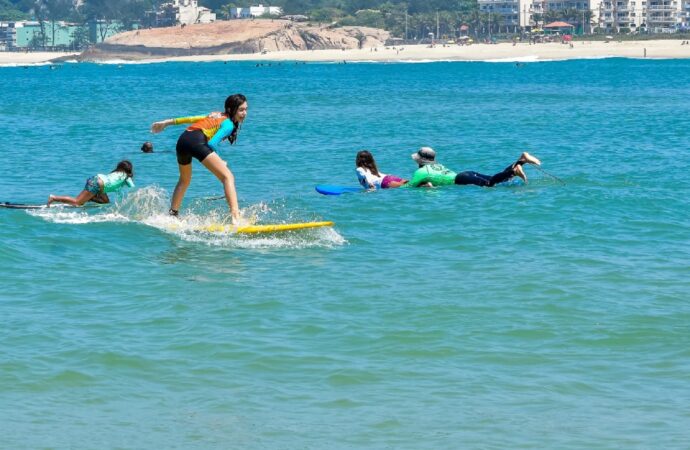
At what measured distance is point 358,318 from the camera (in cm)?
1127

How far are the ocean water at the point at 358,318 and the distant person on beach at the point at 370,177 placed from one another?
61 cm

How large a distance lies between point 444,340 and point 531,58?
481 ft

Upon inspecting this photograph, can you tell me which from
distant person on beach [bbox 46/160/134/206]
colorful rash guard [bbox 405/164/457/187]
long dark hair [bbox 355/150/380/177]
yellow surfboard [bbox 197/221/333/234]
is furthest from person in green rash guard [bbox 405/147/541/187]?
yellow surfboard [bbox 197/221/333/234]

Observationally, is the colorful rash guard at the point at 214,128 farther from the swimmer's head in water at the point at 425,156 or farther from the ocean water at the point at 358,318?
the swimmer's head in water at the point at 425,156

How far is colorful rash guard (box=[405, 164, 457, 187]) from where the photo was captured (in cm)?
2034

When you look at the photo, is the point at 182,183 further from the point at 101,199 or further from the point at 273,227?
the point at 101,199

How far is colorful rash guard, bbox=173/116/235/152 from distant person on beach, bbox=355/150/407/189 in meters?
5.59

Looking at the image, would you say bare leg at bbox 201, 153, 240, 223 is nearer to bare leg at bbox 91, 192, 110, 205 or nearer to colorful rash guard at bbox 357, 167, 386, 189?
bare leg at bbox 91, 192, 110, 205

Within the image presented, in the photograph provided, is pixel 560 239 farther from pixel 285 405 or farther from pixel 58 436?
pixel 58 436

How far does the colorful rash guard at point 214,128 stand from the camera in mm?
14820

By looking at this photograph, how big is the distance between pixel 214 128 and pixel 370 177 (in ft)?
19.2

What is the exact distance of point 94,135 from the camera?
38.2m

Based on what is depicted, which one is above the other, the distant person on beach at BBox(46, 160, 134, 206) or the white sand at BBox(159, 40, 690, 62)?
the white sand at BBox(159, 40, 690, 62)

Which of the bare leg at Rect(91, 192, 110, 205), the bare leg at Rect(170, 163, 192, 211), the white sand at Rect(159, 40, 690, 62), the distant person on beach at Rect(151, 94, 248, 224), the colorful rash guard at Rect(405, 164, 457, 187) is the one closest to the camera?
the distant person on beach at Rect(151, 94, 248, 224)
